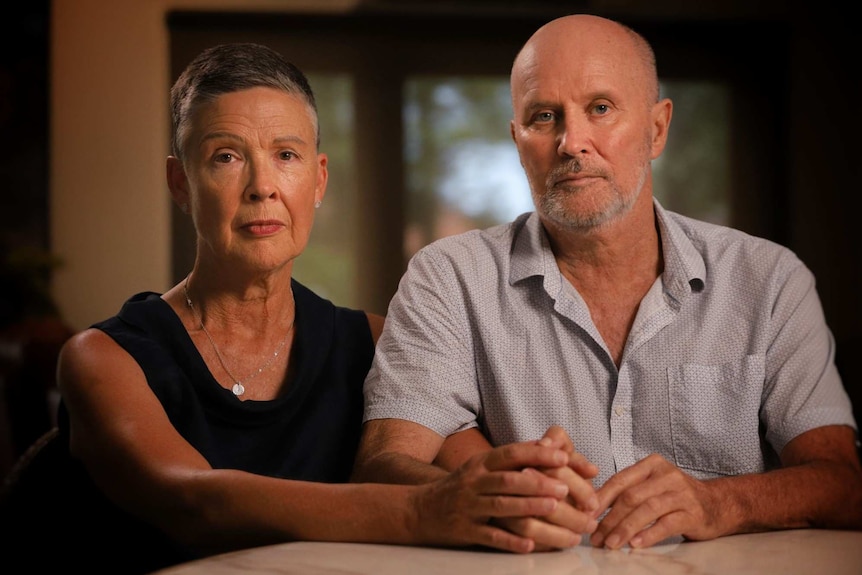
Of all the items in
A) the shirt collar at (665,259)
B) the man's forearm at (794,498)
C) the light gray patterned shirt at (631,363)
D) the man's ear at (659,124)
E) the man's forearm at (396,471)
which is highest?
the man's ear at (659,124)

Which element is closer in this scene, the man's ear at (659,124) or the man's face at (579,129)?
the man's face at (579,129)

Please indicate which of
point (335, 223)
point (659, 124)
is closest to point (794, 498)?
point (659, 124)

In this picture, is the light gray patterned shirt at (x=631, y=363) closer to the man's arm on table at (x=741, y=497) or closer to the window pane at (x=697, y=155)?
the man's arm on table at (x=741, y=497)

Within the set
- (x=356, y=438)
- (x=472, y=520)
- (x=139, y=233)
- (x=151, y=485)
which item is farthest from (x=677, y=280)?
(x=139, y=233)

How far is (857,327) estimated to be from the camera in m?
4.77

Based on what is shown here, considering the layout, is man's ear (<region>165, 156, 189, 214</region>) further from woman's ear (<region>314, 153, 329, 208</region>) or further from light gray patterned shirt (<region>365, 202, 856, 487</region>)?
light gray patterned shirt (<region>365, 202, 856, 487</region>)

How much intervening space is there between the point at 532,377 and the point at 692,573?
616 millimetres

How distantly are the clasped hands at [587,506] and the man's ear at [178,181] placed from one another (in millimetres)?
675

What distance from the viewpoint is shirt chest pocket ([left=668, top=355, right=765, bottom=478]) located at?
1559 millimetres

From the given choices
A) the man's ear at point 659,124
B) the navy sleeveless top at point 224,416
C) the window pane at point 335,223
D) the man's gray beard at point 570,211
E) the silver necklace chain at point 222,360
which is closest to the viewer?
the navy sleeveless top at point 224,416

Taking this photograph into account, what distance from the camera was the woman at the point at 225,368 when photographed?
126cm

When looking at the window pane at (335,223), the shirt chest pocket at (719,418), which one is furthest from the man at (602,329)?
the window pane at (335,223)

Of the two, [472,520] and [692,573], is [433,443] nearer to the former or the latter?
[472,520]

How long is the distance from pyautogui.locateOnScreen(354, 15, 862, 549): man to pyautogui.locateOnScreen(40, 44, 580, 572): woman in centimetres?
11
